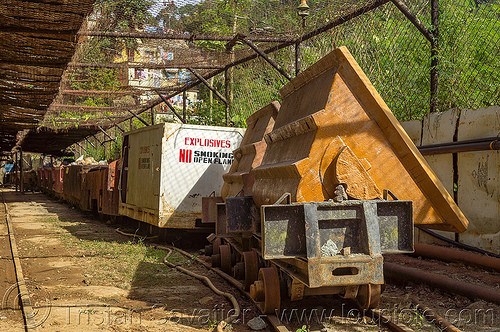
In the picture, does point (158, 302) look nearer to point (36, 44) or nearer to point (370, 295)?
point (370, 295)

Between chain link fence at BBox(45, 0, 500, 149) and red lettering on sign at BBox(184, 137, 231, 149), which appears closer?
chain link fence at BBox(45, 0, 500, 149)

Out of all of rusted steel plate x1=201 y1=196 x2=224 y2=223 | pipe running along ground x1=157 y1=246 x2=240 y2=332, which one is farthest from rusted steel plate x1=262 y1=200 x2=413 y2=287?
rusted steel plate x1=201 y1=196 x2=224 y2=223

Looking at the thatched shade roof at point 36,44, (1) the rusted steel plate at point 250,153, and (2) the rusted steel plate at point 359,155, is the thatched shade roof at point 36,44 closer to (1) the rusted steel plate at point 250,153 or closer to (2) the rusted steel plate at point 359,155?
(2) the rusted steel plate at point 359,155

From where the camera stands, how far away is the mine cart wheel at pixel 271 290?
5.08m

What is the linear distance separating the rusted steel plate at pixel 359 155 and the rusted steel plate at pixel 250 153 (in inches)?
84.5

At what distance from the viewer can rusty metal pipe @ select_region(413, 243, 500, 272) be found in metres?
6.00

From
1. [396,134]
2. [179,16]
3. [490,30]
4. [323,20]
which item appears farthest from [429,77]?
[179,16]

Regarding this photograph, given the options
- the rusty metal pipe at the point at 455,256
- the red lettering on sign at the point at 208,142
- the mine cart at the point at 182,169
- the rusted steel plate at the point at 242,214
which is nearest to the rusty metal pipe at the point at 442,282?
the rusty metal pipe at the point at 455,256

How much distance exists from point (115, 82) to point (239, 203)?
1545 cm

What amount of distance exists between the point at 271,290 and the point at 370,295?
997mm

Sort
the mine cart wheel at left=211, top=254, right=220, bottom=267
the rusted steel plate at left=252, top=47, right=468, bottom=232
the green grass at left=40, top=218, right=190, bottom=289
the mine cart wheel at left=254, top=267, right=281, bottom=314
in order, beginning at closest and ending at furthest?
the rusted steel plate at left=252, top=47, right=468, bottom=232 < the mine cart wheel at left=254, top=267, right=281, bottom=314 < the green grass at left=40, top=218, right=190, bottom=289 < the mine cart wheel at left=211, top=254, right=220, bottom=267

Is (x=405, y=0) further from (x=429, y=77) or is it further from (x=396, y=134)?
(x=396, y=134)

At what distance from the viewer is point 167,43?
13.1 metres

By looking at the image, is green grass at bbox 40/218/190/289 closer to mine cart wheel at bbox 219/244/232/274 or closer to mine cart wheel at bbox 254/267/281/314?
mine cart wheel at bbox 219/244/232/274
